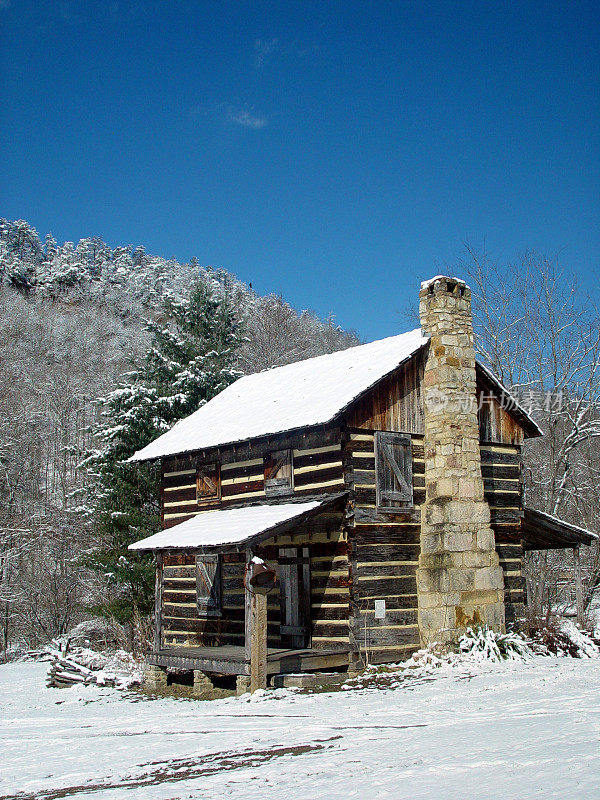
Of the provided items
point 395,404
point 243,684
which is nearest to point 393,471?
point 395,404

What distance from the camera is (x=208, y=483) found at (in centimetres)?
2050

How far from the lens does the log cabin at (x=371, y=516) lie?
16.2 m

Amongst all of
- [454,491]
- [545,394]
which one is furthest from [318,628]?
[545,394]

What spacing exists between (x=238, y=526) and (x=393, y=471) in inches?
140

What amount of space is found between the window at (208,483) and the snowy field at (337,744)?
6069 mm

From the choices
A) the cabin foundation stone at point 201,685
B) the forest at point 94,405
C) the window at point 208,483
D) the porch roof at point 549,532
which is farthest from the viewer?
the forest at point 94,405

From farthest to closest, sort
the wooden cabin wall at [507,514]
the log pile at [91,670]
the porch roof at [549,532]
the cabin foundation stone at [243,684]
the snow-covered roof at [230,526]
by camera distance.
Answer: the porch roof at [549,532], the wooden cabin wall at [507,514], the log pile at [91,670], the snow-covered roof at [230,526], the cabin foundation stone at [243,684]

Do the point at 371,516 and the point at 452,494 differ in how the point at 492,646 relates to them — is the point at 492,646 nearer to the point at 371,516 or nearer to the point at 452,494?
the point at 452,494

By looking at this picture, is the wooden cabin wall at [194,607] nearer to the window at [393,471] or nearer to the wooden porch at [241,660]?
the wooden porch at [241,660]

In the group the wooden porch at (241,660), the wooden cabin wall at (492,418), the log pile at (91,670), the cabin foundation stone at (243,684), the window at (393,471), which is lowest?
the log pile at (91,670)

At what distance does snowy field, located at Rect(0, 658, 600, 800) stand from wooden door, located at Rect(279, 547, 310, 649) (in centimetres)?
308

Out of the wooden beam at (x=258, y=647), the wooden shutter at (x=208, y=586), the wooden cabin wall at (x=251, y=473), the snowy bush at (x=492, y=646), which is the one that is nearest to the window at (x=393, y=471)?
the wooden cabin wall at (x=251, y=473)

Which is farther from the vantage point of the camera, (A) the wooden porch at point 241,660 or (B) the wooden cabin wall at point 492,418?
(B) the wooden cabin wall at point 492,418

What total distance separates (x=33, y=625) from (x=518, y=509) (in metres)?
19.9
